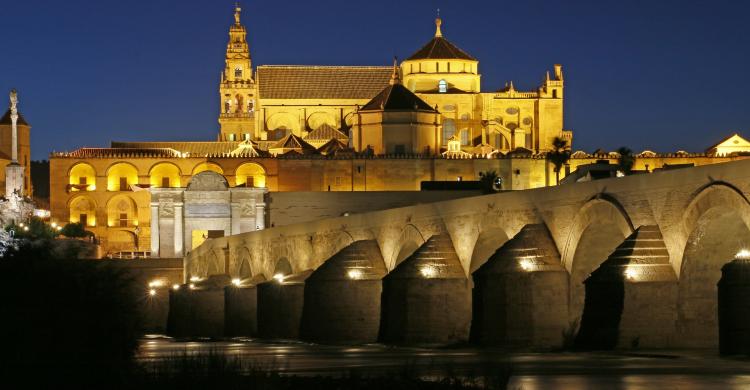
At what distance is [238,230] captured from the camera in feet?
299

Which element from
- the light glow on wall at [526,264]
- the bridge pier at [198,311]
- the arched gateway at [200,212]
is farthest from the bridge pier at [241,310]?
the arched gateway at [200,212]

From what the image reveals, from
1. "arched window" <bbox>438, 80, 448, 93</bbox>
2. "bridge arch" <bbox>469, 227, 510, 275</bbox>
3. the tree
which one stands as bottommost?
"bridge arch" <bbox>469, 227, 510, 275</bbox>

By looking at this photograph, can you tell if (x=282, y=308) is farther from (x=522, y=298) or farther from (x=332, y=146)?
(x=332, y=146)

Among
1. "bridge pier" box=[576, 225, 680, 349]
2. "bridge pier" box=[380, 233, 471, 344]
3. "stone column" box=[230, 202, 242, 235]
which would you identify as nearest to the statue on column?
"stone column" box=[230, 202, 242, 235]

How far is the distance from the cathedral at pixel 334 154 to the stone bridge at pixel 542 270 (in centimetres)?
4512

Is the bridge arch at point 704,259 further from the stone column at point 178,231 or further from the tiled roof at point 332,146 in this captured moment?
the tiled roof at point 332,146

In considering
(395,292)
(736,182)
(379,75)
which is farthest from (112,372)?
(379,75)

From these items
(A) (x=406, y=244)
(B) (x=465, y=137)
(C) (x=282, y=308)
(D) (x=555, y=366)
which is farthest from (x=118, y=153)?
(D) (x=555, y=366)

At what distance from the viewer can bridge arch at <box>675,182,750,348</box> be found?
30156mm

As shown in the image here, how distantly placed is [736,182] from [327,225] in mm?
27514

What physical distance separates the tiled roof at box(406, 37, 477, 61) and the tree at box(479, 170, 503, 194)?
17001mm

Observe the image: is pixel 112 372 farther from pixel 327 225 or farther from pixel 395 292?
pixel 327 225

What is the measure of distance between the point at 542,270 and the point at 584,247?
3.73 feet

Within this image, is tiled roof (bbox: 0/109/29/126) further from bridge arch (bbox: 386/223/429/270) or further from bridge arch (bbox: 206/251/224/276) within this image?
bridge arch (bbox: 386/223/429/270)
